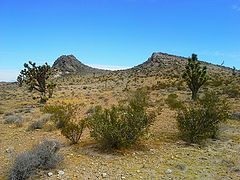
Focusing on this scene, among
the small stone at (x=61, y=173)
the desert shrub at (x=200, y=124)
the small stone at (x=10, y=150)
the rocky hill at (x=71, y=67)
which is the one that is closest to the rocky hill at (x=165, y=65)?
the rocky hill at (x=71, y=67)

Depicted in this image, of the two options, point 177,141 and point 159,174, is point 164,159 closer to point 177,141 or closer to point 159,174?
point 159,174

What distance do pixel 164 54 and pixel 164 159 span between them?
83618 mm

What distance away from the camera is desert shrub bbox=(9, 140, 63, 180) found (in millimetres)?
7984

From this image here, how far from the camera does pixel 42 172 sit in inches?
333

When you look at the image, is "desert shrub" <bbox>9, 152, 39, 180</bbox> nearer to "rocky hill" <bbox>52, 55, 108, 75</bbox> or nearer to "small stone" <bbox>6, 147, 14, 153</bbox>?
"small stone" <bbox>6, 147, 14, 153</bbox>

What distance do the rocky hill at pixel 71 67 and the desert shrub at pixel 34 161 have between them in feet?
298

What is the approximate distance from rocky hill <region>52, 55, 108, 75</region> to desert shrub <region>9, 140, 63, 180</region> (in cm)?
9073

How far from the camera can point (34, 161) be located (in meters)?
8.44

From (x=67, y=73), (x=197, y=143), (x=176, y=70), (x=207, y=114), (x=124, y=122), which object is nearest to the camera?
(x=124, y=122)

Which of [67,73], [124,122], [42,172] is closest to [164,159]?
[124,122]

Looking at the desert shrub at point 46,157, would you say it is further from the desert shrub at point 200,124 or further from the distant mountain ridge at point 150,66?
the distant mountain ridge at point 150,66

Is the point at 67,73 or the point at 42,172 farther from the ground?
the point at 67,73

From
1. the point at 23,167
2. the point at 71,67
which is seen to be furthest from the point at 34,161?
the point at 71,67

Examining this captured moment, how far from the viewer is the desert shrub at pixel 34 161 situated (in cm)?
798
